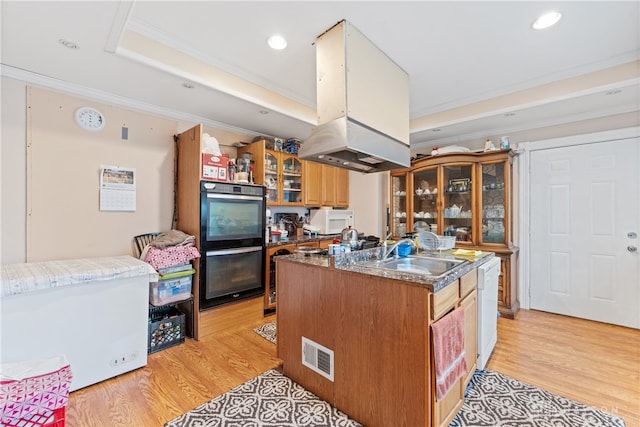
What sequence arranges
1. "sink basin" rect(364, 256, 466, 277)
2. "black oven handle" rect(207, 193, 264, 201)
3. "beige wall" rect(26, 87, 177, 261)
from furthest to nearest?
"black oven handle" rect(207, 193, 264, 201) < "beige wall" rect(26, 87, 177, 261) < "sink basin" rect(364, 256, 466, 277)

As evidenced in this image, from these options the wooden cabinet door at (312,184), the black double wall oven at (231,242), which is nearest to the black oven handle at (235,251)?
the black double wall oven at (231,242)

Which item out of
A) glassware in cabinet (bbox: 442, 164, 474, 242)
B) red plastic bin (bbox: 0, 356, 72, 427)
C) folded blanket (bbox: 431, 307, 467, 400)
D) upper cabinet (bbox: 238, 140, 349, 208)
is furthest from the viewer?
glassware in cabinet (bbox: 442, 164, 474, 242)

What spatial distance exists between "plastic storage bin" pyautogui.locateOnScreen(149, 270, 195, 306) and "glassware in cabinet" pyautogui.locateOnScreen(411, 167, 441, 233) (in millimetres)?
2946

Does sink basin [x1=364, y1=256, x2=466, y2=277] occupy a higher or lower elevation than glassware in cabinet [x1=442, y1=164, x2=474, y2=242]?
lower

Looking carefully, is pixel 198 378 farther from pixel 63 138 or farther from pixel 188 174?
pixel 63 138

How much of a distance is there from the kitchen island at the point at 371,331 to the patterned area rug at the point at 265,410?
64mm

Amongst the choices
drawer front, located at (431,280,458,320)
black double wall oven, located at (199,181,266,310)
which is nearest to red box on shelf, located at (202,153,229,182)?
black double wall oven, located at (199,181,266,310)

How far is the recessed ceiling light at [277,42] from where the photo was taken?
2.05 m

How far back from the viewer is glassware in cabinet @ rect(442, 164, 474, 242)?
3.59 meters

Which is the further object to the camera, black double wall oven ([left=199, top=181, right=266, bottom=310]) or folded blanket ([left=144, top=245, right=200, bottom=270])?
black double wall oven ([left=199, top=181, right=266, bottom=310])

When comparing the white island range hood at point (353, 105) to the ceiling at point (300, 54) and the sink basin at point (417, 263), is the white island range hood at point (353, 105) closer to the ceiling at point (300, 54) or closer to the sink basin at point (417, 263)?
the ceiling at point (300, 54)

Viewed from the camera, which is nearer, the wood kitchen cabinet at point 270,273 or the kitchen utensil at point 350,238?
the kitchen utensil at point 350,238

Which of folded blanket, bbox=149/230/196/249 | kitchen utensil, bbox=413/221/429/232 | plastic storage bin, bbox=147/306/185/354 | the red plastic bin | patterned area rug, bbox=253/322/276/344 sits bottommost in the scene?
patterned area rug, bbox=253/322/276/344

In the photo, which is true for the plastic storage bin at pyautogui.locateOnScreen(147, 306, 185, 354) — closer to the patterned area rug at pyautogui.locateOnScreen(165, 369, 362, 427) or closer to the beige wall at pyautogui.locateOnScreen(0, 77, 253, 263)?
the beige wall at pyautogui.locateOnScreen(0, 77, 253, 263)
